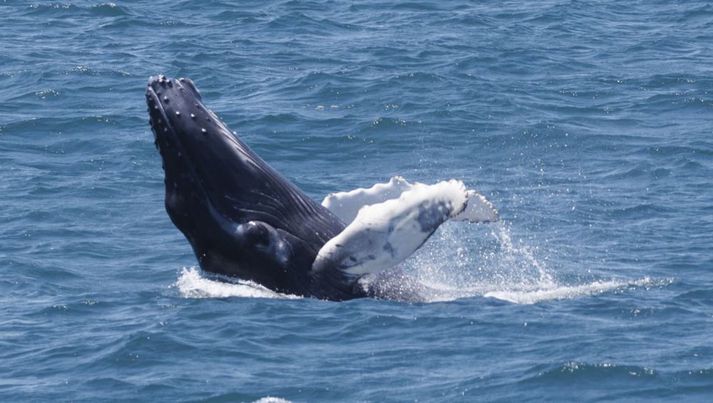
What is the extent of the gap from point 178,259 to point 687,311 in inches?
301

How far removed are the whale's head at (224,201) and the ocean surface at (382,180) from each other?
1.58 ft

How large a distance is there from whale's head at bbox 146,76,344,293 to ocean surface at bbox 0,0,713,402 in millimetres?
481

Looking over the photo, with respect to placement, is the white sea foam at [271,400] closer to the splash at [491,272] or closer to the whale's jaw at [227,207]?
the whale's jaw at [227,207]

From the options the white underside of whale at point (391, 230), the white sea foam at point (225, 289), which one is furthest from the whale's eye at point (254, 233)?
the white underside of whale at point (391, 230)

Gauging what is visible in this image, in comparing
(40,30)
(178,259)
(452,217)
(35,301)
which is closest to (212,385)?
(452,217)

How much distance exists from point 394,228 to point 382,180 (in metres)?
10.3

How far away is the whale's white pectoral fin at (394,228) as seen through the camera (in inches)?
718

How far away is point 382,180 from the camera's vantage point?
2852 centimetres

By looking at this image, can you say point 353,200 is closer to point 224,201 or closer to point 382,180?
point 224,201

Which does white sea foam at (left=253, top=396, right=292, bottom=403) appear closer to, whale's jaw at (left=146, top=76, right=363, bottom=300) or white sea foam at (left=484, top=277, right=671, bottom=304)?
whale's jaw at (left=146, top=76, right=363, bottom=300)

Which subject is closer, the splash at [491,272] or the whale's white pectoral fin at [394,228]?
the whale's white pectoral fin at [394,228]

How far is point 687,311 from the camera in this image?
63.8 ft

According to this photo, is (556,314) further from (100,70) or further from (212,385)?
(100,70)

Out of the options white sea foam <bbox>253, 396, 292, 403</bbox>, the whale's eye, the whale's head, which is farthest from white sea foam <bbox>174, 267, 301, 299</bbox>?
white sea foam <bbox>253, 396, 292, 403</bbox>
